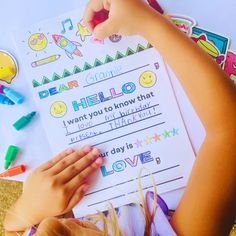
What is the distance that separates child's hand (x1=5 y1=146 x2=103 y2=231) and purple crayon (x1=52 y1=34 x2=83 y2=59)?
0.14 metres

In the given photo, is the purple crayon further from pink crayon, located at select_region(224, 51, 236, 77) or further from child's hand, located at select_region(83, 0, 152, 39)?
pink crayon, located at select_region(224, 51, 236, 77)

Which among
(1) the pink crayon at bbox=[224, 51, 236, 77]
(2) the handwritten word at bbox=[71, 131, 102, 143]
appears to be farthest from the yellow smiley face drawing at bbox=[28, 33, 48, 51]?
(1) the pink crayon at bbox=[224, 51, 236, 77]

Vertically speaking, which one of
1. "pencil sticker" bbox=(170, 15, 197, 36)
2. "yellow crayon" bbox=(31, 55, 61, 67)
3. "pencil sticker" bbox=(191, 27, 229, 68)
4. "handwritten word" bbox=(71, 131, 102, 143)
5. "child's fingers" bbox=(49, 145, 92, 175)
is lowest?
"child's fingers" bbox=(49, 145, 92, 175)

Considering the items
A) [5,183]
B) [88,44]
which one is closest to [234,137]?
[88,44]

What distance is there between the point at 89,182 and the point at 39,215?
3.5 inches

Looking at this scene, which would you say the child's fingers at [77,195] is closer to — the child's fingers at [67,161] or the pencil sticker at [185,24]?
the child's fingers at [67,161]

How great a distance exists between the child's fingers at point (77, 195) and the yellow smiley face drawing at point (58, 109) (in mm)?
111

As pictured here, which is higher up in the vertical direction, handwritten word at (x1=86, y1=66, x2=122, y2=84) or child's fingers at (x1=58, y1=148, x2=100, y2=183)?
handwritten word at (x1=86, y1=66, x2=122, y2=84)

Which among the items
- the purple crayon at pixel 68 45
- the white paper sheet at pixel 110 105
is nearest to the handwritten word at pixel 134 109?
the white paper sheet at pixel 110 105

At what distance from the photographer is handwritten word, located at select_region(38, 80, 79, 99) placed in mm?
676

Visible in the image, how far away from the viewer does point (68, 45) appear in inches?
26.6

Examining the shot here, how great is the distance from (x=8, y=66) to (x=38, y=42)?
0.19ft

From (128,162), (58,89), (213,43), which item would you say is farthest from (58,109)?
(213,43)

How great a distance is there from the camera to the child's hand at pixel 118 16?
0.65m
